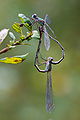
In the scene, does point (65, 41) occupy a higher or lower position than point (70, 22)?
lower

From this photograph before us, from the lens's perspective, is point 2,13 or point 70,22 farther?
point 70,22

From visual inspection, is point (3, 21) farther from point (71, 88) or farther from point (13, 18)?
point (71, 88)

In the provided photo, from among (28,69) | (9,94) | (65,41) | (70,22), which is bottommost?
(9,94)

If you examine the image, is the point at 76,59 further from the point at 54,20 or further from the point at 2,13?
the point at 2,13

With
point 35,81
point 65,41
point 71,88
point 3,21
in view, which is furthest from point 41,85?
point 3,21

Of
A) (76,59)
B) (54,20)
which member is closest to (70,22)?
(54,20)

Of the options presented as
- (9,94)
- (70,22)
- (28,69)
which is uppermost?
(70,22)
